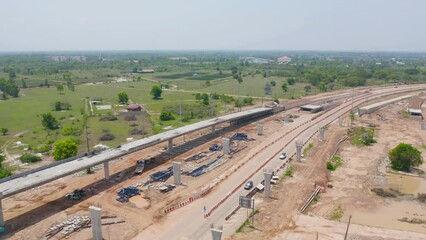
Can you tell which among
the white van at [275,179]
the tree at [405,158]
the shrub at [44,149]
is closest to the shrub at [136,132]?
the shrub at [44,149]

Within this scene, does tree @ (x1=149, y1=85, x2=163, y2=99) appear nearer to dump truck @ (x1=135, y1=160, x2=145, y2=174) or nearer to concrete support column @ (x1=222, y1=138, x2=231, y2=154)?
concrete support column @ (x1=222, y1=138, x2=231, y2=154)

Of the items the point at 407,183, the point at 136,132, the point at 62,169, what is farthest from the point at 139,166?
the point at 407,183

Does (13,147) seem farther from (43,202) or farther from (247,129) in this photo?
(247,129)

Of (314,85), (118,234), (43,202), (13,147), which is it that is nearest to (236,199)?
(118,234)

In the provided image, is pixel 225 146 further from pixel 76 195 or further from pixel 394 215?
pixel 394 215

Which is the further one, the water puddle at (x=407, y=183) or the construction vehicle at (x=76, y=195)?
the water puddle at (x=407, y=183)

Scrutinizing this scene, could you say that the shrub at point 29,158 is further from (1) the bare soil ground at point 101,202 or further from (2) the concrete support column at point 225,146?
(2) the concrete support column at point 225,146

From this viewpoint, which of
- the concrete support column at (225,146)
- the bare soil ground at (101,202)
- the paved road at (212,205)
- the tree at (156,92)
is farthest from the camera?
the tree at (156,92)
